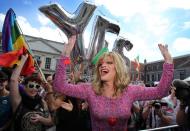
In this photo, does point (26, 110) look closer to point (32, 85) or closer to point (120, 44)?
point (32, 85)

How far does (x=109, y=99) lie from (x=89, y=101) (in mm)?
175

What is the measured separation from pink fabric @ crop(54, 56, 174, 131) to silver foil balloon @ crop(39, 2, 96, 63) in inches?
239

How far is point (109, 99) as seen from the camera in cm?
196

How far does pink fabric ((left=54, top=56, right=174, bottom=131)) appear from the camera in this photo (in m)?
1.88

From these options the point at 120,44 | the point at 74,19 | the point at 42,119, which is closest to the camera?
the point at 42,119

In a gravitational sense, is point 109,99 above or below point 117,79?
below

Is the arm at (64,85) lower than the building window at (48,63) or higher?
lower

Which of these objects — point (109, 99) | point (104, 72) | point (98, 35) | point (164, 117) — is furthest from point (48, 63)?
point (109, 99)

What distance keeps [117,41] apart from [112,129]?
922 centimetres

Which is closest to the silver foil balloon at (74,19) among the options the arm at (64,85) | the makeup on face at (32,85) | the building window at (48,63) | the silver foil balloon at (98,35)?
the silver foil balloon at (98,35)

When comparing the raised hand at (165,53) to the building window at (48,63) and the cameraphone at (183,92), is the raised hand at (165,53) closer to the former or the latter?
the cameraphone at (183,92)

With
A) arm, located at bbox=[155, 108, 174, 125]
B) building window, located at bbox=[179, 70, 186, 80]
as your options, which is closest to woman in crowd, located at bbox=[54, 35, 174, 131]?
arm, located at bbox=[155, 108, 174, 125]

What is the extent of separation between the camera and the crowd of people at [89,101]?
1.93m

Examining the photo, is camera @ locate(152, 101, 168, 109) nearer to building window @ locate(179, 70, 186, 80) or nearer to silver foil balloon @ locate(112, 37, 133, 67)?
silver foil balloon @ locate(112, 37, 133, 67)
